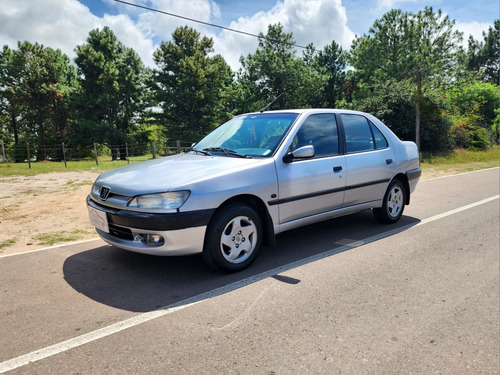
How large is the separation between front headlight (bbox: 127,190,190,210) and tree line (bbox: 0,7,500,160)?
3064 cm

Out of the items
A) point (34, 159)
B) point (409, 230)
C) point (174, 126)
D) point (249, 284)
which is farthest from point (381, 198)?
point (174, 126)

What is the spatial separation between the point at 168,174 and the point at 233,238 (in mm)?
925

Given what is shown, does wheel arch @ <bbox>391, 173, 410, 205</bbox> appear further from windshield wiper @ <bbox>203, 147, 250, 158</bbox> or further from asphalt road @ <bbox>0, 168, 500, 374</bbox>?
windshield wiper @ <bbox>203, 147, 250, 158</bbox>

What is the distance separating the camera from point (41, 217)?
6.63 metres

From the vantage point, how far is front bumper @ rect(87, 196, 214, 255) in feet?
11.2

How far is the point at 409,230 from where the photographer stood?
5.63 meters

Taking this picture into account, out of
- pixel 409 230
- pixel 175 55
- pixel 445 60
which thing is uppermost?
pixel 175 55

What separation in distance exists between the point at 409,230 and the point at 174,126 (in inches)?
1589

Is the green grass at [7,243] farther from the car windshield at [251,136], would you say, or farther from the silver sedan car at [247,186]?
the car windshield at [251,136]

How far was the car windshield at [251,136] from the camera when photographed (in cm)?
436

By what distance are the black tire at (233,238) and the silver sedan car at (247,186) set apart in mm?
10

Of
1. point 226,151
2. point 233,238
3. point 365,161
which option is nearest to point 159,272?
point 233,238

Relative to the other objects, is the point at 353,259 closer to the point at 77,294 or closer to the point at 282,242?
the point at 282,242

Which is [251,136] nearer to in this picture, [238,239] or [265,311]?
[238,239]
